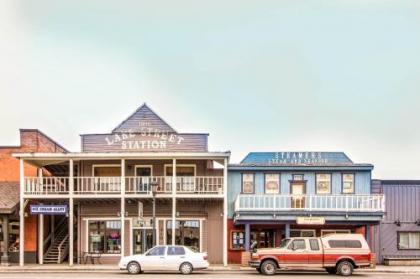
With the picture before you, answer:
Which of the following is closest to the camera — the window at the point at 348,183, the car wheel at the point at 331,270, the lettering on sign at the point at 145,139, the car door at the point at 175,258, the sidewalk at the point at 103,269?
the car door at the point at 175,258

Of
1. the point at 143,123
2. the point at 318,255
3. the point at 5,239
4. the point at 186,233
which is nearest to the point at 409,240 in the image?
the point at 318,255

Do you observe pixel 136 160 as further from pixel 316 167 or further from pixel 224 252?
pixel 316 167

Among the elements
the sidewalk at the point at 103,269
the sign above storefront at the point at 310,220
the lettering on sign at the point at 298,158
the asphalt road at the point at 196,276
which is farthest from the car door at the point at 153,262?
the lettering on sign at the point at 298,158

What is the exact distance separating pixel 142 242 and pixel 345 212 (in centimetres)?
1124

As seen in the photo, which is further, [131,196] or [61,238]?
[61,238]

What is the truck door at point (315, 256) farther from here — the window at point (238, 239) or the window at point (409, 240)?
the window at point (409, 240)

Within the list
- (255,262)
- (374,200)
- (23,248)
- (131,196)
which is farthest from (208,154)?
(23,248)

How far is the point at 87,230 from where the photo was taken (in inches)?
1353

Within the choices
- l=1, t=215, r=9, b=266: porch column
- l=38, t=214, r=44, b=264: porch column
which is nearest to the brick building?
l=1, t=215, r=9, b=266: porch column

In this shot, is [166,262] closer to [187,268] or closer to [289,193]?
[187,268]

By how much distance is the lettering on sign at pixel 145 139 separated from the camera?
112ft

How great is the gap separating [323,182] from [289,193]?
1993 mm

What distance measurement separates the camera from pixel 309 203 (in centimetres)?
3216

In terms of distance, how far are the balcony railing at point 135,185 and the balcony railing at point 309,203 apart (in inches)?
68.6
